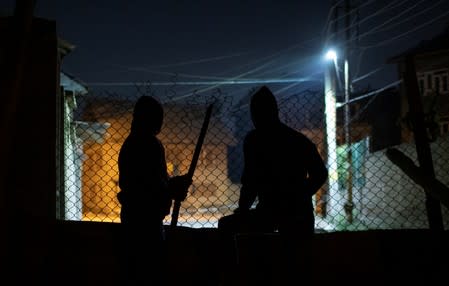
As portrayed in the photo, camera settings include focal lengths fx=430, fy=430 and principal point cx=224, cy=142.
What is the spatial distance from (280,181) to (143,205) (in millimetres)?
995

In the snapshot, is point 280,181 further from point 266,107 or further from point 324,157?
point 324,157

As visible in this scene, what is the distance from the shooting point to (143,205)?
9.96 ft

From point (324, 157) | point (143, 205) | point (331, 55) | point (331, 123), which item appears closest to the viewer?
point (143, 205)

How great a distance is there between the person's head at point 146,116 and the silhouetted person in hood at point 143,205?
0.07 meters

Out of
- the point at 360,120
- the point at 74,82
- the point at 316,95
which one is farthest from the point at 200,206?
the point at 316,95

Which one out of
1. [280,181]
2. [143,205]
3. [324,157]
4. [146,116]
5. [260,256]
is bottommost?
[260,256]

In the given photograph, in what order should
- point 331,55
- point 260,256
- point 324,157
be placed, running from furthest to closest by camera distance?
point 324,157 → point 331,55 → point 260,256

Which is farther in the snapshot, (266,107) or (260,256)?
(260,256)

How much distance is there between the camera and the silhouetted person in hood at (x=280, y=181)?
3.06m

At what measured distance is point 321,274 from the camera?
3713mm

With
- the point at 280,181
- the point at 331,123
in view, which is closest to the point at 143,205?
the point at 280,181

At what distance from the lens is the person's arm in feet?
10.1

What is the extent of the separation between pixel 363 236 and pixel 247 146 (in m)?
1.36

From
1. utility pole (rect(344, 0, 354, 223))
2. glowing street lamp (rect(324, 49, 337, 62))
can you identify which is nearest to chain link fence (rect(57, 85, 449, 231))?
utility pole (rect(344, 0, 354, 223))
